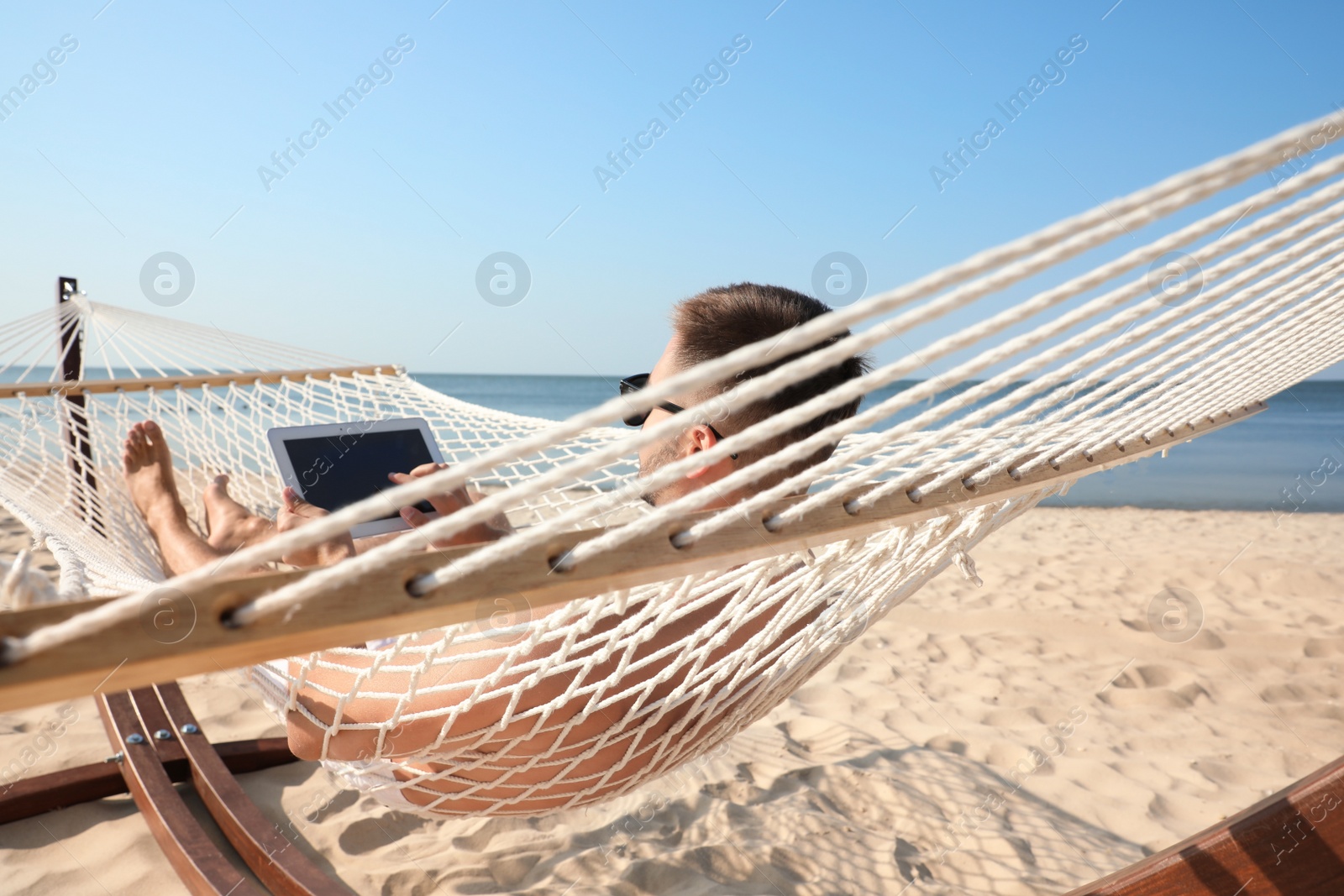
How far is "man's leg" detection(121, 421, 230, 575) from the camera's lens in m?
1.67

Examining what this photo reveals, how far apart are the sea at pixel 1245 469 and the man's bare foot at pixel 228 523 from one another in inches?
63.3

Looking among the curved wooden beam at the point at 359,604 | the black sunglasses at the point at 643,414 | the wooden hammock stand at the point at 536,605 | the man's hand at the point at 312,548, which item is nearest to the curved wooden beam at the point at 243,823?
the wooden hammock stand at the point at 536,605

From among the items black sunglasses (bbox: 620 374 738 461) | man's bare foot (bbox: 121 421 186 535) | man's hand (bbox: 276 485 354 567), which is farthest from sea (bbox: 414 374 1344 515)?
man's bare foot (bbox: 121 421 186 535)

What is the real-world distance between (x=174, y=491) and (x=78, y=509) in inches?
8.8

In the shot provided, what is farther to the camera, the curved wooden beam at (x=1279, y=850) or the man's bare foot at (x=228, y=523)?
the man's bare foot at (x=228, y=523)

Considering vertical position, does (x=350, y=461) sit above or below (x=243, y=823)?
above

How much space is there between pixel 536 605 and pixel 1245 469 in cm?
1009

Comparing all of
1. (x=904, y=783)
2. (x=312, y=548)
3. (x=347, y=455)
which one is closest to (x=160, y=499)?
(x=347, y=455)

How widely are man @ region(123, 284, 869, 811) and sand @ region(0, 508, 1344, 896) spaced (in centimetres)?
35

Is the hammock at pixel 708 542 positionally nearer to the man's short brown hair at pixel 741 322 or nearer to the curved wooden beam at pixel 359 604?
the curved wooden beam at pixel 359 604

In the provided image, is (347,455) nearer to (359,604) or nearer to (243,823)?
(243,823)

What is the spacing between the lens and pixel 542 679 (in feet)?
2.78

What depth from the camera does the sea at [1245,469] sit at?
6738mm

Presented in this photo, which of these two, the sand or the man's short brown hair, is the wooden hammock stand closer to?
the sand
